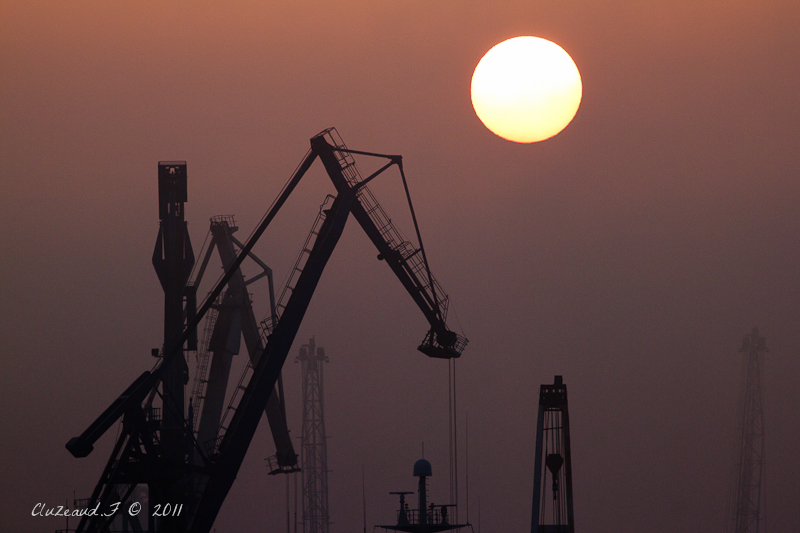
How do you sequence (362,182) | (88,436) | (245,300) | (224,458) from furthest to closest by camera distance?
(245,300), (362,182), (224,458), (88,436)

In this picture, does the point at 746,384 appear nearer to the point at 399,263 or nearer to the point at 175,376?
the point at 399,263

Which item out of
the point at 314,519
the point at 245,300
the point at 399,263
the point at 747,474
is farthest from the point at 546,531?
the point at 747,474

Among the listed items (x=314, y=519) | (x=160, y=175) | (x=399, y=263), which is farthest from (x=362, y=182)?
(x=314, y=519)

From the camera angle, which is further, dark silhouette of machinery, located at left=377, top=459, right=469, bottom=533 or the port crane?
dark silhouette of machinery, located at left=377, top=459, right=469, bottom=533

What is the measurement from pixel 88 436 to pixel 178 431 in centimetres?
454

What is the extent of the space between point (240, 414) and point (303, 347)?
6097 cm

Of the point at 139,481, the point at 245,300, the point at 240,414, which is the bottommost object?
the point at 139,481

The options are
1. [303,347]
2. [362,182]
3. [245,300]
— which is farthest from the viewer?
[303,347]

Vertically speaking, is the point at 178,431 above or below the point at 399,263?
below

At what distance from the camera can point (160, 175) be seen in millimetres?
38656

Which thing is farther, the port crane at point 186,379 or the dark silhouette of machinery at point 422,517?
the dark silhouette of machinery at point 422,517

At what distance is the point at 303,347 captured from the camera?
322 ft

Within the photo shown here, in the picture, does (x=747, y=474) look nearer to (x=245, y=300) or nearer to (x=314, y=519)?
(x=314, y=519)

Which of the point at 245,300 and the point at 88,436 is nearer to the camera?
the point at 88,436
